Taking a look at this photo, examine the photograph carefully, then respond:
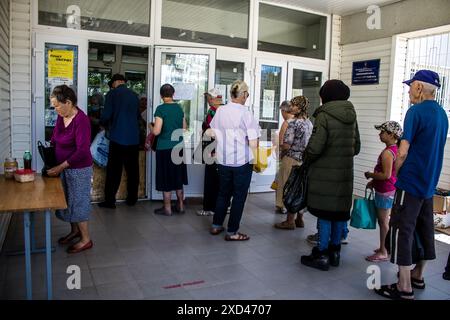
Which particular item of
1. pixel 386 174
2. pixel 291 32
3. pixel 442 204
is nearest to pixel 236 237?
pixel 386 174

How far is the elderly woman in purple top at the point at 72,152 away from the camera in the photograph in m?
3.17

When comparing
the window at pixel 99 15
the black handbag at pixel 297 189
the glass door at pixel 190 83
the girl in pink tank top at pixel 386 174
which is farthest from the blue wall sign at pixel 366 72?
the black handbag at pixel 297 189

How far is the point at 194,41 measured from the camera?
5.84 m

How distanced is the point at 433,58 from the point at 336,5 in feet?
5.32

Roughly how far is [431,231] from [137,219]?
3.03m

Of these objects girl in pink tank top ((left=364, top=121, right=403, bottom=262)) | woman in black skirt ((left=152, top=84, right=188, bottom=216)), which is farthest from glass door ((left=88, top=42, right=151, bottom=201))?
girl in pink tank top ((left=364, top=121, right=403, bottom=262))

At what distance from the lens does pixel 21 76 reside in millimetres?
4848

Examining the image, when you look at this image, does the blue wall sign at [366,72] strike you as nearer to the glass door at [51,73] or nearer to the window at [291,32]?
the window at [291,32]

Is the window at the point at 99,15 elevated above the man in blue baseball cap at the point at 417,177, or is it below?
above

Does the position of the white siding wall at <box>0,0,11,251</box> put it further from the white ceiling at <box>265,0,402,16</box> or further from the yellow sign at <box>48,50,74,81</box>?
the white ceiling at <box>265,0,402,16</box>

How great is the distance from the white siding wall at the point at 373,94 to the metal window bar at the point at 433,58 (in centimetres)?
12

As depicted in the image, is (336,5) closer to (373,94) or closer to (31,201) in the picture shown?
(373,94)

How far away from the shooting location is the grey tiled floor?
293cm

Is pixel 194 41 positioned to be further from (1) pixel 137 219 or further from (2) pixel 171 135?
(1) pixel 137 219
